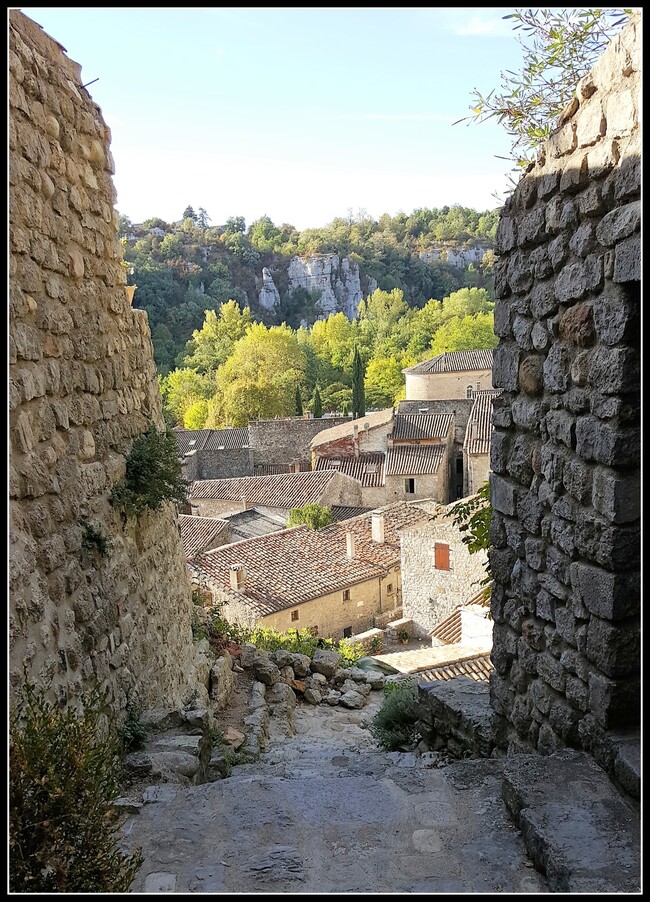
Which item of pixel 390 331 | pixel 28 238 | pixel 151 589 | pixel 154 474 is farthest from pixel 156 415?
pixel 390 331

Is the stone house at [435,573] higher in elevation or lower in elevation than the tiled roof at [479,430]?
lower

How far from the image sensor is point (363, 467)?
31078mm

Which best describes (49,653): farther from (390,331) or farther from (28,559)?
(390,331)

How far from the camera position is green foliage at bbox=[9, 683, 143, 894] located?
6.33 ft

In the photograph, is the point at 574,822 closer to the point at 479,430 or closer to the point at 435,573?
the point at 435,573

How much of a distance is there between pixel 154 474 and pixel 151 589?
2.76ft

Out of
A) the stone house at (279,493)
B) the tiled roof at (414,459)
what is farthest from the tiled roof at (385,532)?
the stone house at (279,493)

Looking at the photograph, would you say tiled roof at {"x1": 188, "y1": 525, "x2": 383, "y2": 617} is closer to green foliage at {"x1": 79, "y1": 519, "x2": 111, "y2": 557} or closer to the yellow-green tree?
green foliage at {"x1": 79, "y1": 519, "x2": 111, "y2": 557}

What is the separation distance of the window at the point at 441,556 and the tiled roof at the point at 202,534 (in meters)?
7.36

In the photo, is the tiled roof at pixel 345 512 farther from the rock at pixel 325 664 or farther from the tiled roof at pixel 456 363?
the rock at pixel 325 664

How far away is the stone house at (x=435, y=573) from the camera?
17.4 meters

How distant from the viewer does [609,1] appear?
2258mm

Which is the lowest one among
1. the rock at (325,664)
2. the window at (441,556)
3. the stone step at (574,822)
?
A: the window at (441,556)

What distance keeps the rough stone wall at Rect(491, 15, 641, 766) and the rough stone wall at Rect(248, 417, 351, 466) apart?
3468 cm
